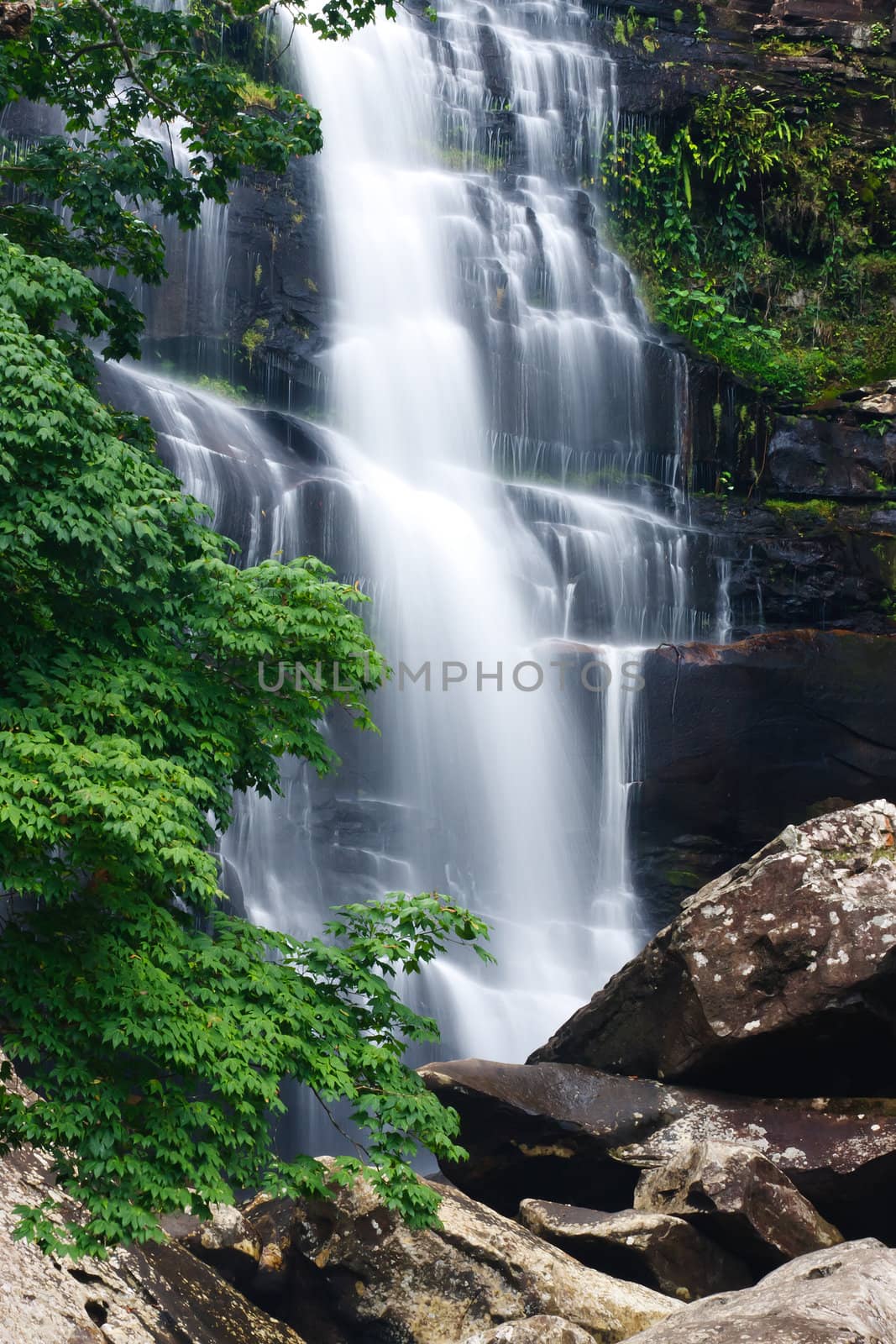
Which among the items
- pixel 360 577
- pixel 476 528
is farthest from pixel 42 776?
pixel 476 528

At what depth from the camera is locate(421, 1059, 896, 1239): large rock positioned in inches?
353

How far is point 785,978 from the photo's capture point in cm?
940

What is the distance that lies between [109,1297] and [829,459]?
16.8m

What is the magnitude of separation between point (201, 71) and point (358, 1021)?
7063mm

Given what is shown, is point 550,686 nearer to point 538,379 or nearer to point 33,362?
point 538,379

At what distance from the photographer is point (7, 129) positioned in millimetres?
17641

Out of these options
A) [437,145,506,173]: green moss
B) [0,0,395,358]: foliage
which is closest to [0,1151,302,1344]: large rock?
[0,0,395,358]: foliage

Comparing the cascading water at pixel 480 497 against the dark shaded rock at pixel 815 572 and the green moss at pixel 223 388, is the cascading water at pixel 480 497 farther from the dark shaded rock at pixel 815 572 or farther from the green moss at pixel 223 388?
the green moss at pixel 223 388

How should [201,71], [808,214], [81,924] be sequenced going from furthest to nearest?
[808,214]
[201,71]
[81,924]

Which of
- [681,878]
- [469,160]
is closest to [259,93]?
[469,160]

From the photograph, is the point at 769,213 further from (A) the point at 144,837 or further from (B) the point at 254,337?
(A) the point at 144,837

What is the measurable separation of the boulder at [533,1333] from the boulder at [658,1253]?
77.4 inches

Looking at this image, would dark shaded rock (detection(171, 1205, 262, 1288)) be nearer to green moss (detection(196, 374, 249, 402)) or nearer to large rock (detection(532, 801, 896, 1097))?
large rock (detection(532, 801, 896, 1097))

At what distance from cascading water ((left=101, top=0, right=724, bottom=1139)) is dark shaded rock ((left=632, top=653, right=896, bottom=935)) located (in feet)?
1.58
